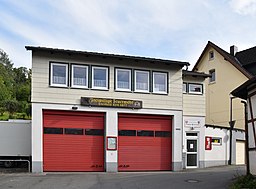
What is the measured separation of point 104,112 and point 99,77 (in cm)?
196

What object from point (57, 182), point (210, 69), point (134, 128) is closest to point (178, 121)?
point (134, 128)

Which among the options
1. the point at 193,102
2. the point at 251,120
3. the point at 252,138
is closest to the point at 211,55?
the point at 193,102

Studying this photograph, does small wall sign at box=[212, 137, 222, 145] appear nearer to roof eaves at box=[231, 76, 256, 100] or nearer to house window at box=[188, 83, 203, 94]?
house window at box=[188, 83, 203, 94]

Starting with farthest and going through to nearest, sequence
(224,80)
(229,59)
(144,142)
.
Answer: (224,80) < (229,59) < (144,142)

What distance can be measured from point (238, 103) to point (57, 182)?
1879cm

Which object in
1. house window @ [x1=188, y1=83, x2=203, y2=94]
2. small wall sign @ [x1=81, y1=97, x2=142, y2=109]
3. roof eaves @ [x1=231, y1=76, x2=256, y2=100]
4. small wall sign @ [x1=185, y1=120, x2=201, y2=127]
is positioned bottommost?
small wall sign @ [x1=185, y1=120, x2=201, y2=127]

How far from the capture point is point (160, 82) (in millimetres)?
20484

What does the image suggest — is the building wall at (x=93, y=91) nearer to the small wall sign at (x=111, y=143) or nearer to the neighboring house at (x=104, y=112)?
the neighboring house at (x=104, y=112)

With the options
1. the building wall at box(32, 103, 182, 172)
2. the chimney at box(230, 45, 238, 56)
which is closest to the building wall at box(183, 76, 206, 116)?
the building wall at box(32, 103, 182, 172)

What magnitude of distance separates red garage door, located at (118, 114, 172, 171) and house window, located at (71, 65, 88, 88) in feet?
9.28

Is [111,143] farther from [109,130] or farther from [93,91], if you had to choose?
[93,91]

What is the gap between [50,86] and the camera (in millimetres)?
18250

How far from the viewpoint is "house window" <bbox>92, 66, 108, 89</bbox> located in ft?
63.0

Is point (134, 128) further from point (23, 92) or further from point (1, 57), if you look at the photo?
point (1, 57)
